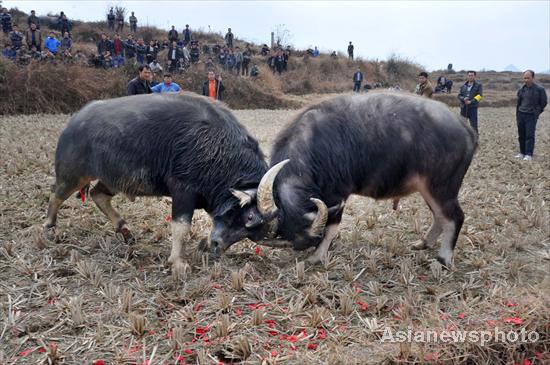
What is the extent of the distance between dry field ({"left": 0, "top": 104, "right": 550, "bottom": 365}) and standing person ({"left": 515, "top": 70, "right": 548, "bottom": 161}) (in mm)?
3879

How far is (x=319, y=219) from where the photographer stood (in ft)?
11.6

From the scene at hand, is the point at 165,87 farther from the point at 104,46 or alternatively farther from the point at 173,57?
the point at 173,57

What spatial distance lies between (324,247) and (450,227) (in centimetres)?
112

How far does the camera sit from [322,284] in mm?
3406

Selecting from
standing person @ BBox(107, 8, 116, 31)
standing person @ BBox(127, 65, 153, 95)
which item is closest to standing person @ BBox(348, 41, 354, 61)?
standing person @ BBox(107, 8, 116, 31)

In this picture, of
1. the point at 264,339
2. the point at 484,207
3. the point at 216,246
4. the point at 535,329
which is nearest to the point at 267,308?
the point at 264,339

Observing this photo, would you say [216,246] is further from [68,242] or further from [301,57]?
[301,57]

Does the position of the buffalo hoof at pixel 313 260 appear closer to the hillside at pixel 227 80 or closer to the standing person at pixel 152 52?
the hillside at pixel 227 80

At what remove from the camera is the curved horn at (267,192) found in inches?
134

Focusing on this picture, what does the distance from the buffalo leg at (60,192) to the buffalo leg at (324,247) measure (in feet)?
7.48

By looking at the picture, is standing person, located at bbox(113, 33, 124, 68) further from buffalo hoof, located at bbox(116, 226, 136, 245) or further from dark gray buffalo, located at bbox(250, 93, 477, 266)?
dark gray buffalo, located at bbox(250, 93, 477, 266)

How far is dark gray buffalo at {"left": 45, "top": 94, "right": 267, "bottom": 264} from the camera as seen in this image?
365 centimetres

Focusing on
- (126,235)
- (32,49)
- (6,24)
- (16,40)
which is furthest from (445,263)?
(6,24)

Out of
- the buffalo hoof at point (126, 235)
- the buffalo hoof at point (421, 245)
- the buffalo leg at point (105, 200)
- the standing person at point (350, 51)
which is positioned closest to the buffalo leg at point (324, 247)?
the buffalo hoof at point (421, 245)
